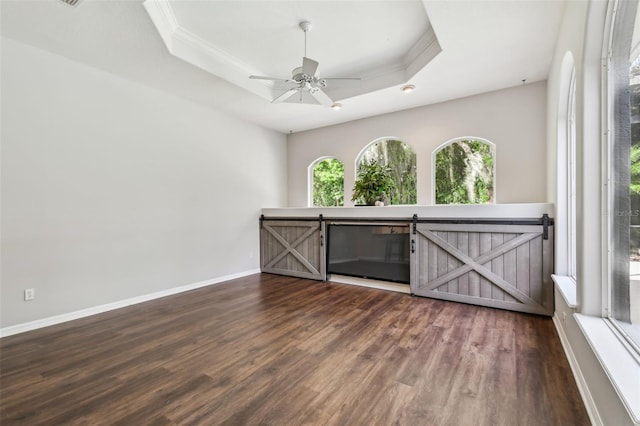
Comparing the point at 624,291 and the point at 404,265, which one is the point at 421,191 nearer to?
the point at 404,265

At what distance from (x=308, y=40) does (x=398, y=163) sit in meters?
2.83

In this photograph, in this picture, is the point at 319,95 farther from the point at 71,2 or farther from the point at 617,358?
the point at 617,358

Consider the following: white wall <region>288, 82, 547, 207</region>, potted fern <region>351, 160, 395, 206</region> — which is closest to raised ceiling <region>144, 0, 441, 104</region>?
white wall <region>288, 82, 547, 207</region>

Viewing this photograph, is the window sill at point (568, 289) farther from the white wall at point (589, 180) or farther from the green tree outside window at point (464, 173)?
the green tree outside window at point (464, 173)

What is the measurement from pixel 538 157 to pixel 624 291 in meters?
3.14

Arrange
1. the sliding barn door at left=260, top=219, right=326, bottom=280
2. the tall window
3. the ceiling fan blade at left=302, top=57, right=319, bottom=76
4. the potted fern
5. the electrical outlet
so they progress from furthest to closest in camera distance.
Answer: the sliding barn door at left=260, top=219, right=326, bottom=280
the potted fern
the electrical outlet
the ceiling fan blade at left=302, top=57, right=319, bottom=76
the tall window

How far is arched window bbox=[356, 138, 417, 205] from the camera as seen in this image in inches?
209

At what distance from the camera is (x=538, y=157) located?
4.20m

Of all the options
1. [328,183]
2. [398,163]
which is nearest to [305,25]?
[398,163]

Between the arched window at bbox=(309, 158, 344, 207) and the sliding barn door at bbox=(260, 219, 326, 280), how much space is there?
1.18 metres

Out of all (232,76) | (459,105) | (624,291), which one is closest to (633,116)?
(624,291)

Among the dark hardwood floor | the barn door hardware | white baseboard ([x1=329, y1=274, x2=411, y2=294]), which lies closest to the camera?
the dark hardwood floor

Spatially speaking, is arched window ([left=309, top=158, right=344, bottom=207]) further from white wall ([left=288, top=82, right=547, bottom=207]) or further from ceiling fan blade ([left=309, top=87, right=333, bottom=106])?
ceiling fan blade ([left=309, top=87, right=333, bottom=106])

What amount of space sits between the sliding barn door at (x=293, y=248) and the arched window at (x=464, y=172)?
228 cm
